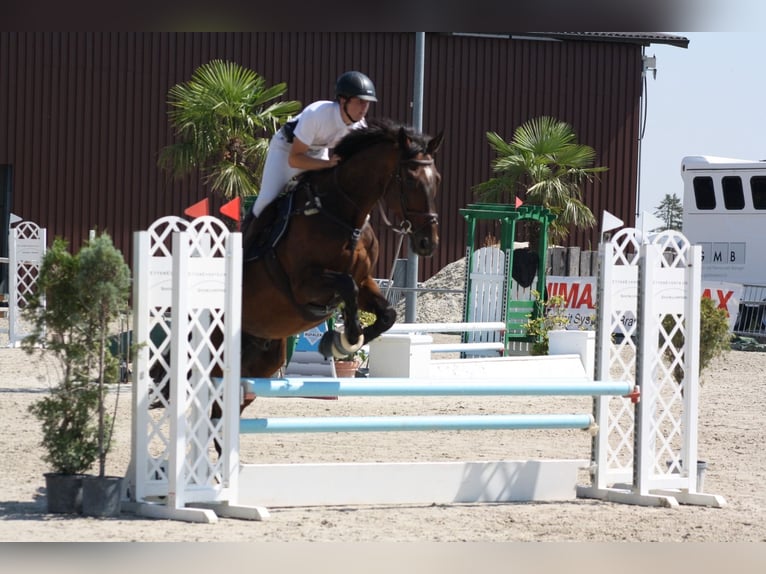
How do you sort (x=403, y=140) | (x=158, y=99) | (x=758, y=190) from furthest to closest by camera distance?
(x=158, y=99), (x=758, y=190), (x=403, y=140)

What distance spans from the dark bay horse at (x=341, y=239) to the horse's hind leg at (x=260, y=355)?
67 mm

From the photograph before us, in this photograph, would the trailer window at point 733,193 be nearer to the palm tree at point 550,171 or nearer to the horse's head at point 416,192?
the palm tree at point 550,171

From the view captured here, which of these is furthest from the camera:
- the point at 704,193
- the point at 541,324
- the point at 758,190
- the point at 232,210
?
the point at 704,193

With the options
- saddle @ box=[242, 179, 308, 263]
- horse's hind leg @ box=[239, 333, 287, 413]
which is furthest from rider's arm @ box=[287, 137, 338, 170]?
horse's hind leg @ box=[239, 333, 287, 413]

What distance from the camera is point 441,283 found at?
1925 centimetres

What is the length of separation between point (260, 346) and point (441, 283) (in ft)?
44.4

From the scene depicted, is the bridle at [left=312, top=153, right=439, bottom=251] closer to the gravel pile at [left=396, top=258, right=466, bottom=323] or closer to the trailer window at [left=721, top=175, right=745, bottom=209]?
the gravel pile at [left=396, top=258, right=466, bottom=323]

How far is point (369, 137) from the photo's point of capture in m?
5.45

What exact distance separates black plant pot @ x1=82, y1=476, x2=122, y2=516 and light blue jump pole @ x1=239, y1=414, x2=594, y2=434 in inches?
23.5

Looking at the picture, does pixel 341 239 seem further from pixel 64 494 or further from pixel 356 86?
pixel 64 494

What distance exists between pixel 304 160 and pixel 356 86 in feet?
1.52

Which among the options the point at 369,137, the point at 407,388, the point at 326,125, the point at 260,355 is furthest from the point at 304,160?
the point at 407,388

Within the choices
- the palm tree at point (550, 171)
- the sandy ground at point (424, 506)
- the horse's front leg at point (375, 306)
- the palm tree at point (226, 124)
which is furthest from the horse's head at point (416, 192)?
the palm tree at point (550, 171)

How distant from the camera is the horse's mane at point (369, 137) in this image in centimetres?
537
